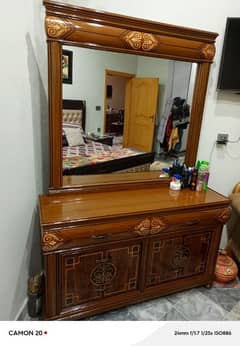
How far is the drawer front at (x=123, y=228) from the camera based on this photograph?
140 cm

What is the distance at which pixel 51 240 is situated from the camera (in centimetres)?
138

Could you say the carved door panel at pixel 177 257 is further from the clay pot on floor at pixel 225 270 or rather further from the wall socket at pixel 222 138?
the wall socket at pixel 222 138

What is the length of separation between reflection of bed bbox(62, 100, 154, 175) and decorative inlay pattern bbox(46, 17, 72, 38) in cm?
39

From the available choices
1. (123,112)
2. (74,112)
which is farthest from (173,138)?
(74,112)

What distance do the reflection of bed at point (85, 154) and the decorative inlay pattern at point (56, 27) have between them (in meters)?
0.39

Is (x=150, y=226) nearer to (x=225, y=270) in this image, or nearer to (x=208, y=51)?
(x=225, y=270)

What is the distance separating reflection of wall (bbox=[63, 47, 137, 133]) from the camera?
5.36 ft

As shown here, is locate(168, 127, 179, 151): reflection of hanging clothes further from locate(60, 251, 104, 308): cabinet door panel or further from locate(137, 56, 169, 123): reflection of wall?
locate(60, 251, 104, 308): cabinet door panel

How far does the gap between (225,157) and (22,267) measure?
1.92 meters

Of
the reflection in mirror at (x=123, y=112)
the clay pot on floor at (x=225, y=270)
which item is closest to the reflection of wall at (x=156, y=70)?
the reflection in mirror at (x=123, y=112)

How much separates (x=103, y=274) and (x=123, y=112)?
112 cm

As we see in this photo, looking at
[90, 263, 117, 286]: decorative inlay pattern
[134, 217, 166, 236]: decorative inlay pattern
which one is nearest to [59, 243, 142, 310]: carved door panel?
[90, 263, 117, 286]: decorative inlay pattern

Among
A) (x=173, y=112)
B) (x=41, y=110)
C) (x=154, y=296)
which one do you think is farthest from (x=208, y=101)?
(x=154, y=296)

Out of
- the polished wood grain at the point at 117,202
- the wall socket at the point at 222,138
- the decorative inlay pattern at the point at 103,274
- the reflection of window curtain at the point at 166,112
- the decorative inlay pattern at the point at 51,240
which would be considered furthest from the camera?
the wall socket at the point at 222,138
